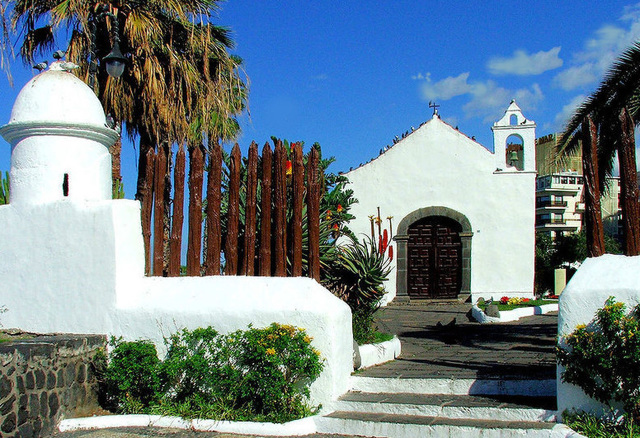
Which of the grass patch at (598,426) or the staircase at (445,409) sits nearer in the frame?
the grass patch at (598,426)

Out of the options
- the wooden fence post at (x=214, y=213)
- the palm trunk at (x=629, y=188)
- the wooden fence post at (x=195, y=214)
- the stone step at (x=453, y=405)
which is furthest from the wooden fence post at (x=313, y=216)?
the palm trunk at (x=629, y=188)

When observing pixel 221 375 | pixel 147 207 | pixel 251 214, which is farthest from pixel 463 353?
pixel 147 207

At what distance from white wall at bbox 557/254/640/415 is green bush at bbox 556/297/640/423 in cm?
9

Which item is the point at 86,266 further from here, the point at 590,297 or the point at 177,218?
the point at 590,297

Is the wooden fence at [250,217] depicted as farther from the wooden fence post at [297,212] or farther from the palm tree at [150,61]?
the palm tree at [150,61]

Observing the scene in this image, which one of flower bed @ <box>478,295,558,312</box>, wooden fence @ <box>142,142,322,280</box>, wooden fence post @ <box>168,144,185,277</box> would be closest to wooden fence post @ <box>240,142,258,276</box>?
wooden fence @ <box>142,142,322,280</box>

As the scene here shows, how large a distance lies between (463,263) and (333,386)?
12.9 metres

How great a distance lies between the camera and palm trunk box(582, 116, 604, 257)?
18.8ft

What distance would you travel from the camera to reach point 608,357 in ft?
15.3

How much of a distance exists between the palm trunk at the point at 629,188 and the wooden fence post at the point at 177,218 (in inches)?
169

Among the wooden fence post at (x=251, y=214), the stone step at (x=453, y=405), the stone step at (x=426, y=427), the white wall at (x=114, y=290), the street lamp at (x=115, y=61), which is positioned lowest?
the stone step at (x=426, y=427)

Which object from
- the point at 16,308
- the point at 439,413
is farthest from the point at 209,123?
the point at 439,413

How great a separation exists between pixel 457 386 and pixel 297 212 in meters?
2.31

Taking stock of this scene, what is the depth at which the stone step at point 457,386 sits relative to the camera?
5.70 m
